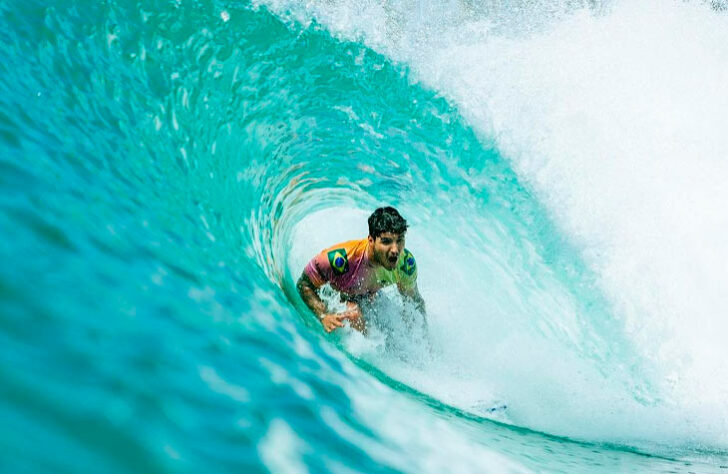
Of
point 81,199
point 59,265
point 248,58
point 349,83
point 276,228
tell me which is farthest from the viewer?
point 349,83

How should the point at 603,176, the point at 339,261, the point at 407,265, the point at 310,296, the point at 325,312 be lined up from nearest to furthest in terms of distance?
the point at 325,312 < the point at 310,296 < the point at 339,261 < the point at 407,265 < the point at 603,176

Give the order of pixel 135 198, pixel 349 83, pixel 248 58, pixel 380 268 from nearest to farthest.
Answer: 1. pixel 135 198
2. pixel 380 268
3. pixel 248 58
4. pixel 349 83

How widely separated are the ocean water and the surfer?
17 centimetres

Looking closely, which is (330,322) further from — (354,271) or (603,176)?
(603,176)

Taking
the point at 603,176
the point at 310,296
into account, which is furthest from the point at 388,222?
the point at 603,176

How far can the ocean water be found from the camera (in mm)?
1380

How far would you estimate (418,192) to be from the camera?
6.64 metres

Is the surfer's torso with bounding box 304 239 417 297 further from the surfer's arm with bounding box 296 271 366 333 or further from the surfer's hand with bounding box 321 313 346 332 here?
the surfer's hand with bounding box 321 313 346 332

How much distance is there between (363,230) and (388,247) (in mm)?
2950

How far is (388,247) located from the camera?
12.3ft

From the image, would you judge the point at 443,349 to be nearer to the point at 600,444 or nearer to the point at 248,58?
the point at 600,444

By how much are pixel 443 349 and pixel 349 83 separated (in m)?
3.54

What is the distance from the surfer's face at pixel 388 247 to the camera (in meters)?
3.73

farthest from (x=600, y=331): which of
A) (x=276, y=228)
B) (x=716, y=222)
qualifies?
(x=276, y=228)
